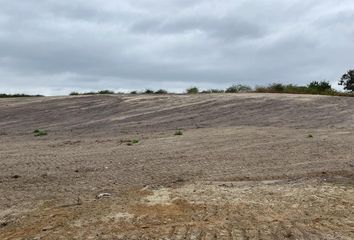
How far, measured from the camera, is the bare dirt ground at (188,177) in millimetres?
7777

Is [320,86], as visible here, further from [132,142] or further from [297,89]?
[132,142]

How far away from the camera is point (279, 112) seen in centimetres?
2444

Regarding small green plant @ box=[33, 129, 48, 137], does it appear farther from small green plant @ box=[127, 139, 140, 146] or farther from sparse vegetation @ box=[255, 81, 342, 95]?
sparse vegetation @ box=[255, 81, 342, 95]

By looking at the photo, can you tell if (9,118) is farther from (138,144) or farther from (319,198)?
(319,198)

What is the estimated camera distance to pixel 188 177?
11531 millimetres

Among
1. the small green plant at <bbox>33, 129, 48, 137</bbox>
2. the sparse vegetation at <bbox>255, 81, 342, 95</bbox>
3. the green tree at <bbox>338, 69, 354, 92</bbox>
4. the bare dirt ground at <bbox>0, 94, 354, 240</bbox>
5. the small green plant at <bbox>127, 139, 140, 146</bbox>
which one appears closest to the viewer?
the bare dirt ground at <bbox>0, 94, 354, 240</bbox>

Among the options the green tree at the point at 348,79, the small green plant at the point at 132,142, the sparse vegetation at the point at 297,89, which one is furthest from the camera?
the green tree at the point at 348,79

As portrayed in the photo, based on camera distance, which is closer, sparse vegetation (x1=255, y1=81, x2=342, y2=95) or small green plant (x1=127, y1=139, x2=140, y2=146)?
small green plant (x1=127, y1=139, x2=140, y2=146)

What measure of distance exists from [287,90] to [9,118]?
1640cm

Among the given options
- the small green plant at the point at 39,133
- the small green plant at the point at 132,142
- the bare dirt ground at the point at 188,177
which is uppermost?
the bare dirt ground at the point at 188,177

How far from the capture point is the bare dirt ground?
778cm

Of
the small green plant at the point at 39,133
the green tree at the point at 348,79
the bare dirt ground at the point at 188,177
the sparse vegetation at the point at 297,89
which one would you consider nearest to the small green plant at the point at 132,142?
the bare dirt ground at the point at 188,177

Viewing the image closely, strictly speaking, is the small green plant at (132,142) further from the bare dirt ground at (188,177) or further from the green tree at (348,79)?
the green tree at (348,79)

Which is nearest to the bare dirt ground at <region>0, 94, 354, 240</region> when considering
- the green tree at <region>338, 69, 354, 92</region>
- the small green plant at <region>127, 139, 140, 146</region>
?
the small green plant at <region>127, 139, 140, 146</region>
